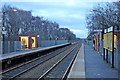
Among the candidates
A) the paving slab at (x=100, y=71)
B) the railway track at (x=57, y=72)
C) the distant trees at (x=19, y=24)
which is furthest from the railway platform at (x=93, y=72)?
the distant trees at (x=19, y=24)

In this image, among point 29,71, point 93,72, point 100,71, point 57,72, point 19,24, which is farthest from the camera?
point 19,24

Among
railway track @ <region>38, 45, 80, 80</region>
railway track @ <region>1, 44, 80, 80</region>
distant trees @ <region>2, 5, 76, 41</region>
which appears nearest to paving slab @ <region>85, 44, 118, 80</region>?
railway track @ <region>38, 45, 80, 80</region>

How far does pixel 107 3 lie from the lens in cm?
4766

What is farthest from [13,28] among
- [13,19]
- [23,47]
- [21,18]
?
[23,47]

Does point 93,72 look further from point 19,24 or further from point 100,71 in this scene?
point 19,24

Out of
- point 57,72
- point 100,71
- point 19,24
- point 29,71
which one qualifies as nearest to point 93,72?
point 100,71

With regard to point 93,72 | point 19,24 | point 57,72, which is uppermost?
point 19,24

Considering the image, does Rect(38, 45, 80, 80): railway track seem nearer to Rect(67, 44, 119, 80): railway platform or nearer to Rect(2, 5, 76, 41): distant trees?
Rect(67, 44, 119, 80): railway platform

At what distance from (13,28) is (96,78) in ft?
200

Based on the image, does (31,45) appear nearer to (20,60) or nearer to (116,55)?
(20,60)

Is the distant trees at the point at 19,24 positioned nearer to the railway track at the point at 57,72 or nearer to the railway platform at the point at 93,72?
the railway track at the point at 57,72

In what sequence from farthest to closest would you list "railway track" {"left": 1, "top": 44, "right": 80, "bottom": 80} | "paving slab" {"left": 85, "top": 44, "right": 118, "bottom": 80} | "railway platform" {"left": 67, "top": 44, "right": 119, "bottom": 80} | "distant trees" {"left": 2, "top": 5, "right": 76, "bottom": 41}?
"distant trees" {"left": 2, "top": 5, "right": 76, "bottom": 41}, "railway track" {"left": 1, "top": 44, "right": 80, "bottom": 80}, "paving slab" {"left": 85, "top": 44, "right": 118, "bottom": 80}, "railway platform" {"left": 67, "top": 44, "right": 119, "bottom": 80}

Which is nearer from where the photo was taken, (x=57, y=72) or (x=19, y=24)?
(x=57, y=72)

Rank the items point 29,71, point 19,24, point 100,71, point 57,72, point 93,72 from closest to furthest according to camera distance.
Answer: point 93,72
point 100,71
point 57,72
point 29,71
point 19,24
